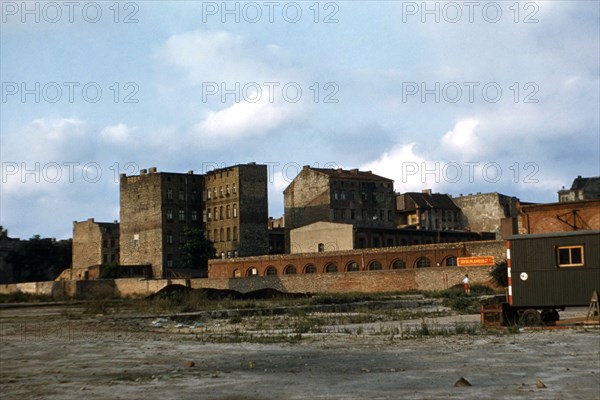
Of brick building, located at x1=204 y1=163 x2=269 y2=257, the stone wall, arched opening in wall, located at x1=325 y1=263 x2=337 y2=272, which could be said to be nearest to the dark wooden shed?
the stone wall

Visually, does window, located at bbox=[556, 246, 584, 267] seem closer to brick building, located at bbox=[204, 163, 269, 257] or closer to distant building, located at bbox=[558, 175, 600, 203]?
brick building, located at bbox=[204, 163, 269, 257]

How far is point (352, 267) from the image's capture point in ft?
209

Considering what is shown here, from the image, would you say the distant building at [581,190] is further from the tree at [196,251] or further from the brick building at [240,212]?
the tree at [196,251]

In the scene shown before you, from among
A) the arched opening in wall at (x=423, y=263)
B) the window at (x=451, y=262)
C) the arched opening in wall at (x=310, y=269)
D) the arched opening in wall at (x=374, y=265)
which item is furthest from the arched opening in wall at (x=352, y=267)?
the window at (x=451, y=262)

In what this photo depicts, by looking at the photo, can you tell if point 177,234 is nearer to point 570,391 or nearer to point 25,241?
point 25,241

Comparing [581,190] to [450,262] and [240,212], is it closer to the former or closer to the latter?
[240,212]

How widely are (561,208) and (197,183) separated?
59780mm

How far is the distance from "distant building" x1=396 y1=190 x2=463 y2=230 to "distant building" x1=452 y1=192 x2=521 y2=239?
1.20m

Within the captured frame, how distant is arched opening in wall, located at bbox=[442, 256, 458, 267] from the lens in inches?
2239

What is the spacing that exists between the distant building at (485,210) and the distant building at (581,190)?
25.5 ft

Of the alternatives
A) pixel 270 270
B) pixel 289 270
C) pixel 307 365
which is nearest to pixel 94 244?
pixel 270 270

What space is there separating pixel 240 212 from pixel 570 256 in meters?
67.0

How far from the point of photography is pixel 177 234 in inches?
3524

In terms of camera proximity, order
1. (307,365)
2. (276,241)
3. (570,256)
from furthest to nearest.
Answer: (276,241)
(570,256)
(307,365)
